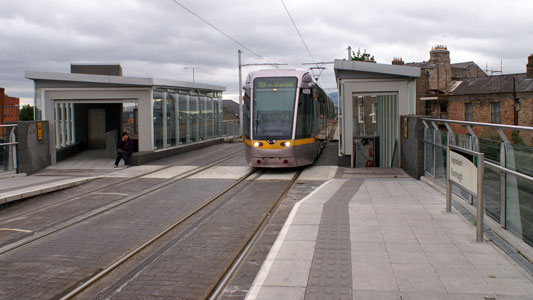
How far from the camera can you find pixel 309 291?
5.30 meters

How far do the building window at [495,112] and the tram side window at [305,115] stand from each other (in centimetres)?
3417

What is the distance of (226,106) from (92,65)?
187 feet

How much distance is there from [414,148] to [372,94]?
4016 mm

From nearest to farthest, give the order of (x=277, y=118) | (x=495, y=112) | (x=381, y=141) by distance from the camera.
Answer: (x=277, y=118) → (x=381, y=141) → (x=495, y=112)

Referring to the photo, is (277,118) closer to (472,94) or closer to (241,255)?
(241,255)

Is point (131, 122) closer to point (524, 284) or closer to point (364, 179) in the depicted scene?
point (364, 179)

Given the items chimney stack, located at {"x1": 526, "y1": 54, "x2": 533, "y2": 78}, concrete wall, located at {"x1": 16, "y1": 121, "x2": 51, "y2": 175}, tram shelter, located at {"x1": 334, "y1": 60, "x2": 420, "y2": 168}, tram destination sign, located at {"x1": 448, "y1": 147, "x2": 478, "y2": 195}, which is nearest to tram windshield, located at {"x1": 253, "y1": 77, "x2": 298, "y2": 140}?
tram shelter, located at {"x1": 334, "y1": 60, "x2": 420, "y2": 168}

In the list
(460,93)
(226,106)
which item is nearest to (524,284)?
(460,93)

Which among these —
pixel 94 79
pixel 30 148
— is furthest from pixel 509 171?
pixel 94 79

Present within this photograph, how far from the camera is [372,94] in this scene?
672 inches

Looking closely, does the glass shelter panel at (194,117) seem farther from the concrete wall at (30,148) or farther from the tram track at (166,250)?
the tram track at (166,250)

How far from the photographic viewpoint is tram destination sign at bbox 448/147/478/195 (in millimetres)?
7227

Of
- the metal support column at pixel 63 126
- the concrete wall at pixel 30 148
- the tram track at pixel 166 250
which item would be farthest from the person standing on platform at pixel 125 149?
the tram track at pixel 166 250

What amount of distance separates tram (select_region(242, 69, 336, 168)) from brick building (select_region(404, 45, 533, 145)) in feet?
98.6
